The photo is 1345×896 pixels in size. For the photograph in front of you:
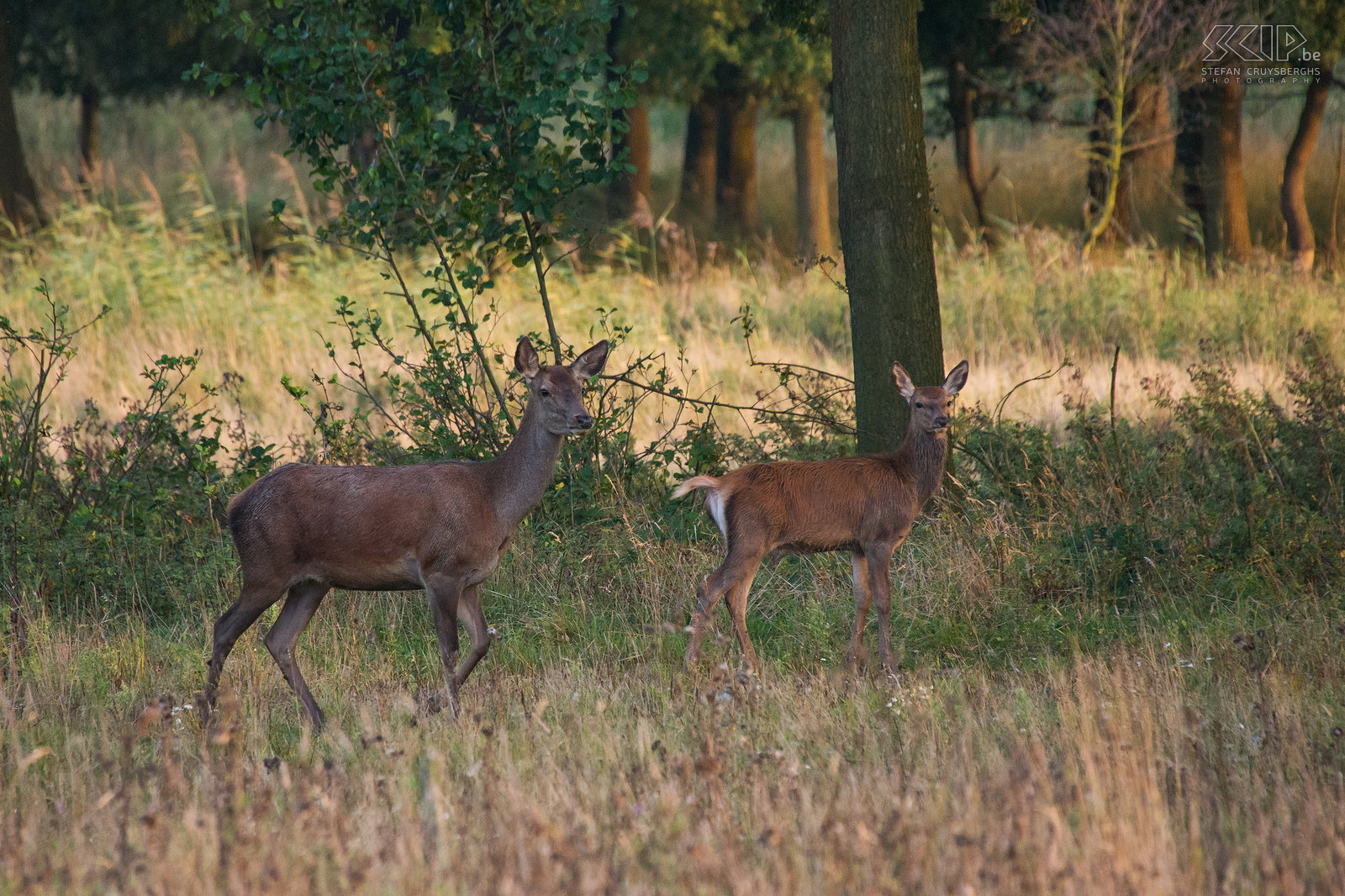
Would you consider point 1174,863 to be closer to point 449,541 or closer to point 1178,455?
point 449,541

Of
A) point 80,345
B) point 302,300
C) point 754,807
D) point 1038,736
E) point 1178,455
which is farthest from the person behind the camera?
point 302,300

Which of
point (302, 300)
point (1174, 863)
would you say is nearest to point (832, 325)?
point (302, 300)

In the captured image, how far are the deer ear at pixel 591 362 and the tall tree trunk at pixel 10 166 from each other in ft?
42.5

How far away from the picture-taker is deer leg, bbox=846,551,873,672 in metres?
6.71

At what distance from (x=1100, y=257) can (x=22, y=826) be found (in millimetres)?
13902

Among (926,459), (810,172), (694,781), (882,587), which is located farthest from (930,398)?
(810,172)

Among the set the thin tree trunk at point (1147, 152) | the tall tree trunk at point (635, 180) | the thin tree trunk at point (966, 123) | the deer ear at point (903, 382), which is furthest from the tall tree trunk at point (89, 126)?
the deer ear at point (903, 382)

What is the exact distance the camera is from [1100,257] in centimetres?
1600

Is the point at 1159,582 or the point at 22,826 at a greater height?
the point at 22,826

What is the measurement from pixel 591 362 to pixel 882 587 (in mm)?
1827

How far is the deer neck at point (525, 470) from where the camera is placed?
21.2 ft

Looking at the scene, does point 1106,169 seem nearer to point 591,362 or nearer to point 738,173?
point 738,173

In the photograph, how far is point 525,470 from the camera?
6520 mm

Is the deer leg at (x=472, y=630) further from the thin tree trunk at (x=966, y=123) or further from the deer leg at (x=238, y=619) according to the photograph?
the thin tree trunk at (x=966, y=123)
